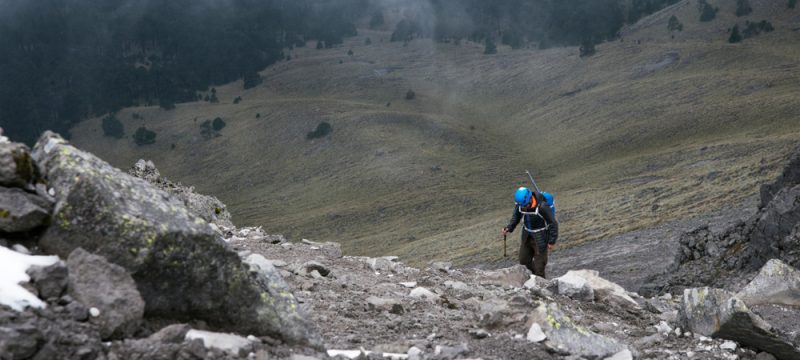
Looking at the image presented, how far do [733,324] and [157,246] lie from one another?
569cm

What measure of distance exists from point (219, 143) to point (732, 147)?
8139 cm

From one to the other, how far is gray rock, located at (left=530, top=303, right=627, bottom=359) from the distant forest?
128 m

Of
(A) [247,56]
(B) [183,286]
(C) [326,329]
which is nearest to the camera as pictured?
(B) [183,286]

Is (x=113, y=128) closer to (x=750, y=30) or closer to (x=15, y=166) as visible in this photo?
(x=750, y=30)

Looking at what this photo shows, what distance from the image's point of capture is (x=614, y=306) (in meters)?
9.10

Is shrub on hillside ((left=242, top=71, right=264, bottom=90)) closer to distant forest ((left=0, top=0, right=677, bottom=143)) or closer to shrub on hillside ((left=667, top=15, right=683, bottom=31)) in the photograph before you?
distant forest ((left=0, top=0, right=677, bottom=143))

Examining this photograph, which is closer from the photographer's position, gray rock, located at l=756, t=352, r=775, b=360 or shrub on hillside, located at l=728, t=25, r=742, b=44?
gray rock, located at l=756, t=352, r=775, b=360

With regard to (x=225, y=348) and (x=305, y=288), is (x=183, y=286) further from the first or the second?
(x=305, y=288)

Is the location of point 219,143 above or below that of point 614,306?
above

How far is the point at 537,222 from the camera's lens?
13.0m

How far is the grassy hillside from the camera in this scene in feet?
157

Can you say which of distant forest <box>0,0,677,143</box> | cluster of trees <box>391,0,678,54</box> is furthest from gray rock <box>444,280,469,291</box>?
distant forest <box>0,0,677,143</box>

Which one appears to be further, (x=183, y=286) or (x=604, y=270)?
(x=604, y=270)

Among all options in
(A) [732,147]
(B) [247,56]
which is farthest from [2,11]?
(A) [732,147]
